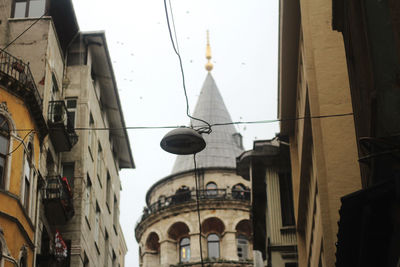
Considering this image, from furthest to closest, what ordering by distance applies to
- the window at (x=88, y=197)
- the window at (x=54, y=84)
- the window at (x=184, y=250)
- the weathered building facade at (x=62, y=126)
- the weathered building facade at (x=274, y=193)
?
1. the window at (x=184, y=250)
2. the window at (x=88, y=197)
3. the window at (x=54, y=84)
4. the weathered building facade at (x=274, y=193)
5. the weathered building facade at (x=62, y=126)

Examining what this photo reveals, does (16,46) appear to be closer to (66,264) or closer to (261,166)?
(66,264)

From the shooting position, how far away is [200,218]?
78.2 meters

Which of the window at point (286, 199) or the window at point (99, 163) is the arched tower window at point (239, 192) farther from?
the window at point (286, 199)

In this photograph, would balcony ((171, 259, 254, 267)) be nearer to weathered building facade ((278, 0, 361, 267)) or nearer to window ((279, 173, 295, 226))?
window ((279, 173, 295, 226))

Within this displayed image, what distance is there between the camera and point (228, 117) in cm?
8600

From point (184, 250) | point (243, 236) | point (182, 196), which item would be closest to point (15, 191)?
point (184, 250)

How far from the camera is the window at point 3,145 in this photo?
23.0 meters

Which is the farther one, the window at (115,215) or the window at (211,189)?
the window at (211,189)

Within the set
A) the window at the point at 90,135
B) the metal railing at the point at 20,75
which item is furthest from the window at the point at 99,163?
the metal railing at the point at 20,75

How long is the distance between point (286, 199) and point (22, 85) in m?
11.0

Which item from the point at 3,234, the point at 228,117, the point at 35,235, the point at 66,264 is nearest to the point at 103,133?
the point at 66,264

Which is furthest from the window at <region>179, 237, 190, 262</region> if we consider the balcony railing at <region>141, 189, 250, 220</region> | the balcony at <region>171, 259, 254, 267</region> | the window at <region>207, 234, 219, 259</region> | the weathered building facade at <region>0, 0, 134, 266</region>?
the weathered building facade at <region>0, 0, 134, 266</region>

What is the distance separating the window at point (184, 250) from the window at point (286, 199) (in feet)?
147

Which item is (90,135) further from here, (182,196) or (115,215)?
(182,196)
